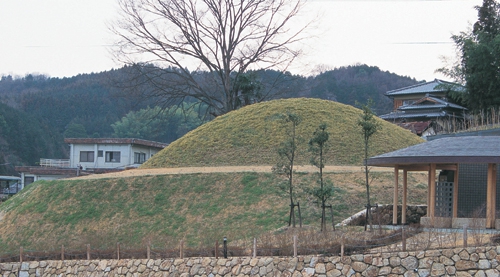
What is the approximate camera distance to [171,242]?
79.8ft

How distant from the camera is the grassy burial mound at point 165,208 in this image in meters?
25.1

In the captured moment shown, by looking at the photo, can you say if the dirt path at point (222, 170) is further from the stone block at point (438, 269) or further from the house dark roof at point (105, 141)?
the house dark roof at point (105, 141)

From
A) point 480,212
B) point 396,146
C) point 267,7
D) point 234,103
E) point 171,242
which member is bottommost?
point 171,242

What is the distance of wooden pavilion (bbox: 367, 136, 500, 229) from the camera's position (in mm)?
19125

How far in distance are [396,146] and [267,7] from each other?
55.0 ft

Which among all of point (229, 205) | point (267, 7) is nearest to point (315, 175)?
point (229, 205)

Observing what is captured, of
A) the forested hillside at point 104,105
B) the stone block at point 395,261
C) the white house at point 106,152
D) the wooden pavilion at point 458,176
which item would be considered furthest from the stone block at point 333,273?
the forested hillside at point 104,105

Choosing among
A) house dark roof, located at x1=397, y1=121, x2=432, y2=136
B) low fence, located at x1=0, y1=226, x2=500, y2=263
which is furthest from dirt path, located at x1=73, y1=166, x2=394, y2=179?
house dark roof, located at x1=397, y1=121, x2=432, y2=136

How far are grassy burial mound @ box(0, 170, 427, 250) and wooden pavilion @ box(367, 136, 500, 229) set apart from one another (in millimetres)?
4334

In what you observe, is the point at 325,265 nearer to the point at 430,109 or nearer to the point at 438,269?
the point at 438,269

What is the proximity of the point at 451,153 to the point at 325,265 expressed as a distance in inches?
216

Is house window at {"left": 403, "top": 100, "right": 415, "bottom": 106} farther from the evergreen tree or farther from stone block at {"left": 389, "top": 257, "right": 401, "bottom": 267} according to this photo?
stone block at {"left": 389, "top": 257, "right": 401, "bottom": 267}

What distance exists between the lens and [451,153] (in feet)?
63.6

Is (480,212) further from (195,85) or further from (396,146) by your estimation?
(195,85)
